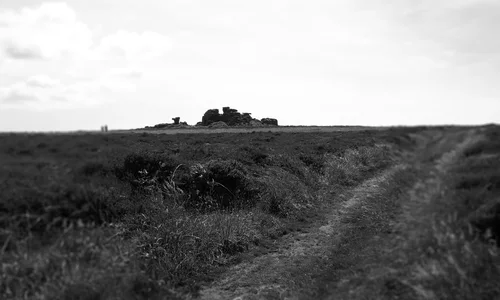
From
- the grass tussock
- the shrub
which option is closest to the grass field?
the grass tussock

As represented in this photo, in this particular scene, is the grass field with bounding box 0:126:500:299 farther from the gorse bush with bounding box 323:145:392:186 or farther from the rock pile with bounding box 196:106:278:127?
the rock pile with bounding box 196:106:278:127

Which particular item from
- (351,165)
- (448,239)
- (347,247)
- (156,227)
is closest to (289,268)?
(347,247)

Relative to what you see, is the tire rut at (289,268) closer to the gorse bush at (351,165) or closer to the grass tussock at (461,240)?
the gorse bush at (351,165)

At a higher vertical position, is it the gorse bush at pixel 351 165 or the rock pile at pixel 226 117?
the rock pile at pixel 226 117

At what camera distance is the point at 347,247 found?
309 inches

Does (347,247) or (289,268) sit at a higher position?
(347,247)

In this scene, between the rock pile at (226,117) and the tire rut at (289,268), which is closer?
the tire rut at (289,268)

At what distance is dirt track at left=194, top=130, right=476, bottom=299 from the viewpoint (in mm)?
5082

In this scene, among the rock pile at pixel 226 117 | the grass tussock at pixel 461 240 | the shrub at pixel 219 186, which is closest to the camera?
the grass tussock at pixel 461 240

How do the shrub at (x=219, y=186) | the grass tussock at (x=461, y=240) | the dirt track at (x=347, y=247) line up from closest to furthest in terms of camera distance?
the grass tussock at (x=461, y=240), the dirt track at (x=347, y=247), the shrub at (x=219, y=186)

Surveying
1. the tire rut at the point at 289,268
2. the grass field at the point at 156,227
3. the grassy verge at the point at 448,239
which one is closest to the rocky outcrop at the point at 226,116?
the tire rut at the point at 289,268

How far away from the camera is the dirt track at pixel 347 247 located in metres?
5.08

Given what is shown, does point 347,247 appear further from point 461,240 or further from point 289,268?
point 461,240

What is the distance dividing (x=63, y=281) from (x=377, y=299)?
3.32 m
